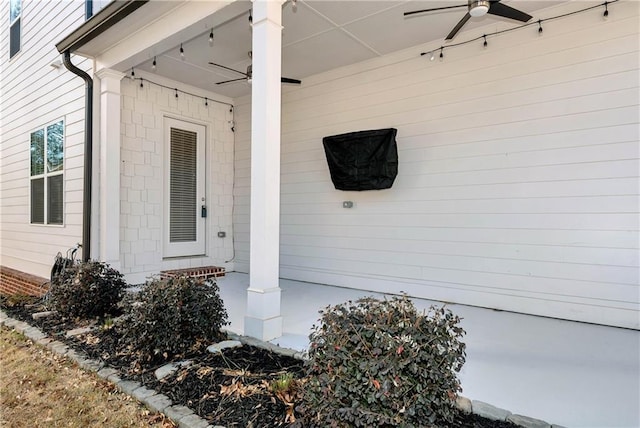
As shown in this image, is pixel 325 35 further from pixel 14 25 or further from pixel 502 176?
pixel 14 25

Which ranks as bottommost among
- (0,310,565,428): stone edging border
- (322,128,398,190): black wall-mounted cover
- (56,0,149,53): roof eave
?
(0,310,565,428): stone edging border

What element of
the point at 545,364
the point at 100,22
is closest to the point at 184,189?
the point at 100,22

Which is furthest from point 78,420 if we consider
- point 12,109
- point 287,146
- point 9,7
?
point 9,7

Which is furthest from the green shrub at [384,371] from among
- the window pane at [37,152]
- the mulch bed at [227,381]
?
the window pane at [37,152]

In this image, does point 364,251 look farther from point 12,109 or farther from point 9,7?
point 9,7

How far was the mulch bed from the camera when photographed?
6.12ft

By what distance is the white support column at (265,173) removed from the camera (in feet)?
9.82

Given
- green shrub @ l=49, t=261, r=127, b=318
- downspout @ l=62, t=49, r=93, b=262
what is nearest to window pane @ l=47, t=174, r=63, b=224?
downspout @ l=62, t=49, r=93, b=262

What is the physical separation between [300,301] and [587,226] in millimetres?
3115

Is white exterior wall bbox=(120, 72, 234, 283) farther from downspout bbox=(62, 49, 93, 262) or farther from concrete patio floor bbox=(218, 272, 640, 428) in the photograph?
concrete patio floor bbox=(218, 272, 640, 428)

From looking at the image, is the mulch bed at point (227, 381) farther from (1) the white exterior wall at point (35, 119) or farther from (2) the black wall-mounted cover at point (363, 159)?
(1) the white exterior wall at point (35, 119)

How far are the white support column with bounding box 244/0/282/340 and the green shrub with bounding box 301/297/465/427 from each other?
1.29 meters

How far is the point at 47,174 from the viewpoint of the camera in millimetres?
5883

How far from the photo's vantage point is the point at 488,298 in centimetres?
411
